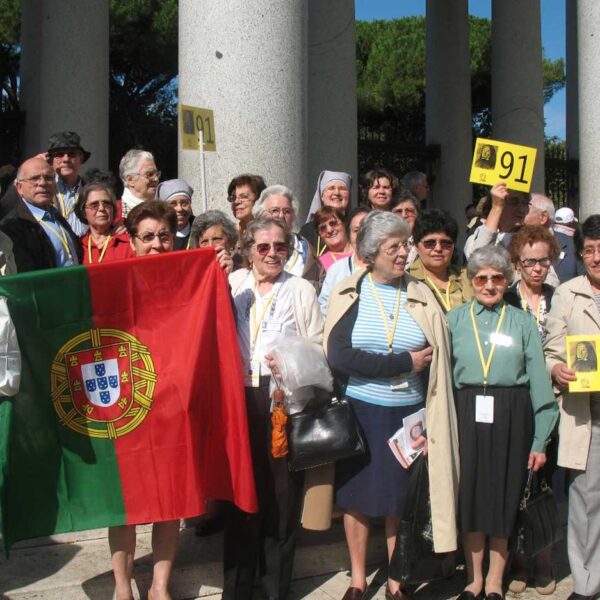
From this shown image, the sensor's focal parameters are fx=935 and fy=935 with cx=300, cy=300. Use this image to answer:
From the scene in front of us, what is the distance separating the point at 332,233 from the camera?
6.89 meters

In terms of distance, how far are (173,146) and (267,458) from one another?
17.1m

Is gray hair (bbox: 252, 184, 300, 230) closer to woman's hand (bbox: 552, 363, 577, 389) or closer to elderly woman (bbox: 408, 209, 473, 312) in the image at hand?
elderly woman (bbox: 408, 209, 473, 312)

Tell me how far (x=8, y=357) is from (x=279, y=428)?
1.49 metres

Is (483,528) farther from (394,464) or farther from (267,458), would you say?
(267,458)

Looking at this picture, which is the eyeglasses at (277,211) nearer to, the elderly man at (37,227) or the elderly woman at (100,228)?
the elderly woman at (100,228)

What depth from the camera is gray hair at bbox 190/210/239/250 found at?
18.6 feet

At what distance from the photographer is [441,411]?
17.4 feet

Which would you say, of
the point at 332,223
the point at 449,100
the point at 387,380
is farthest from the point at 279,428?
the point at 449,100

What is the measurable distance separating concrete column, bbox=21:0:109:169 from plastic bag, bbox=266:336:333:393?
658 cm

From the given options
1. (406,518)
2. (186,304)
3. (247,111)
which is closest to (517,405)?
(406,518)

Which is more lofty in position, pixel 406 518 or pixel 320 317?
pixel 320 317

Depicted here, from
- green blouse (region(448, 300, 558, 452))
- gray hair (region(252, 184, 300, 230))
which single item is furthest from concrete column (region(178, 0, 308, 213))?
green blouse (region(448, 300, 558, 452))

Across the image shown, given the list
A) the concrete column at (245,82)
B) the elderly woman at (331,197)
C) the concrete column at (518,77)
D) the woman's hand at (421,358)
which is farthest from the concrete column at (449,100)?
the woman's hand at (421,358)

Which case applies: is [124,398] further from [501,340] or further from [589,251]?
[589,251]
